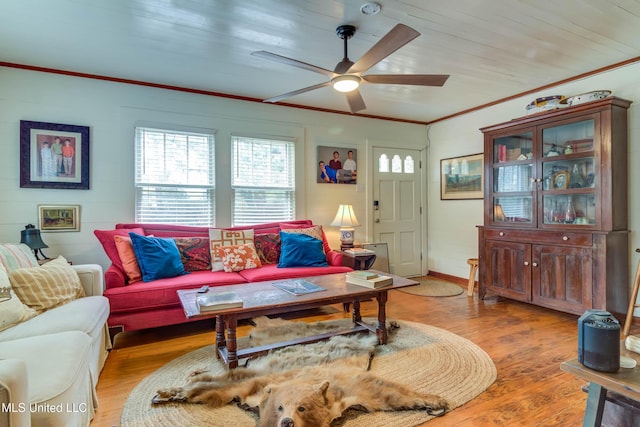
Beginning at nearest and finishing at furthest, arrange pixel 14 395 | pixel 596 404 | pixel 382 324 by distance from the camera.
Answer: pixel 14 395, pixel 596 404, pixel 382 324

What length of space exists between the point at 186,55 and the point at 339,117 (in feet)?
7.48

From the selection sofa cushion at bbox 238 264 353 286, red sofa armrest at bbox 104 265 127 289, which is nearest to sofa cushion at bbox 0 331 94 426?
red sofa armrest at bbox 104 265 127 289

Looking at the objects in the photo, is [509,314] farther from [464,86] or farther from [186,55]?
[186,55]

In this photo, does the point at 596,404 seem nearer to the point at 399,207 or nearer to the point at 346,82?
the point at 346,82

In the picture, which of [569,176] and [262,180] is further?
[262,180]

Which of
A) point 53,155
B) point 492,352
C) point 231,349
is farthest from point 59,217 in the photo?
point 492,352

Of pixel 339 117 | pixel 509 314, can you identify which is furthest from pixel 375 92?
pixel 509 314

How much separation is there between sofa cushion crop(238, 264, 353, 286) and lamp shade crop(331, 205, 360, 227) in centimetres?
77

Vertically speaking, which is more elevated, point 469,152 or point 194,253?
point 469,152

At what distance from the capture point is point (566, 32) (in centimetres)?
255

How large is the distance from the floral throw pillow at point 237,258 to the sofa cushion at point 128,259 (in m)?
0.77

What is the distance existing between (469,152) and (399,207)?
127 cm

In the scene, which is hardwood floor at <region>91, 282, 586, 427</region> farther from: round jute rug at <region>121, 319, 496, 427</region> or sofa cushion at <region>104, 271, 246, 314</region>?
sofa cushion at <region>104, 271, 246, 314</region>

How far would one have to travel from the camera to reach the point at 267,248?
3686 millimetres
